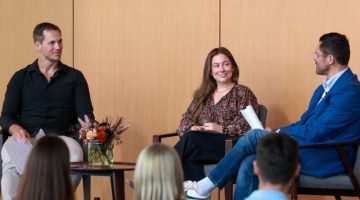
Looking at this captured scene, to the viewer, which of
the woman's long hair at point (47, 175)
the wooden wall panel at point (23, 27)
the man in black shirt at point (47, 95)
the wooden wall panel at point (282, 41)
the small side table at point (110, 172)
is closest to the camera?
the woman's long hair at point (47, 175)

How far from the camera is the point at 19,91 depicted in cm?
627

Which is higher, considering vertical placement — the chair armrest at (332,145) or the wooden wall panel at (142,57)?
the wooden wall panel at (142,57)

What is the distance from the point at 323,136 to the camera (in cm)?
505

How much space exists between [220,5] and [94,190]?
215cm

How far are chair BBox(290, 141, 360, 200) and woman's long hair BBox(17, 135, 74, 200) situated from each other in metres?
2.08

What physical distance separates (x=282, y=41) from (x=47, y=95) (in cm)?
189

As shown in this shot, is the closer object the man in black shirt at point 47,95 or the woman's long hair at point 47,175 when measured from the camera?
the woman's long hair at point 47,175

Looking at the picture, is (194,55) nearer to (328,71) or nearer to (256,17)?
(256,17)

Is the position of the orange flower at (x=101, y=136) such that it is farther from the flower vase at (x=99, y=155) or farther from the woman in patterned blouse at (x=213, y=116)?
the woman in patterned blouse at (x=213, y=116)

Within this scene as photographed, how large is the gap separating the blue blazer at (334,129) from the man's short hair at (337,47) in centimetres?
15

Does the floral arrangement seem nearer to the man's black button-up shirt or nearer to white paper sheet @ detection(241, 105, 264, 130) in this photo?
the man's black button-up shirt

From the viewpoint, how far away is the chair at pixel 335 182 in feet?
16.0

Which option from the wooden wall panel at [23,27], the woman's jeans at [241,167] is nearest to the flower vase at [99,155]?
the woman's jeans at [241,167]

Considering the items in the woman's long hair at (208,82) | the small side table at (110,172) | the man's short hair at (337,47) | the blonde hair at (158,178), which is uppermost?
the man's short hair at (337,47)
